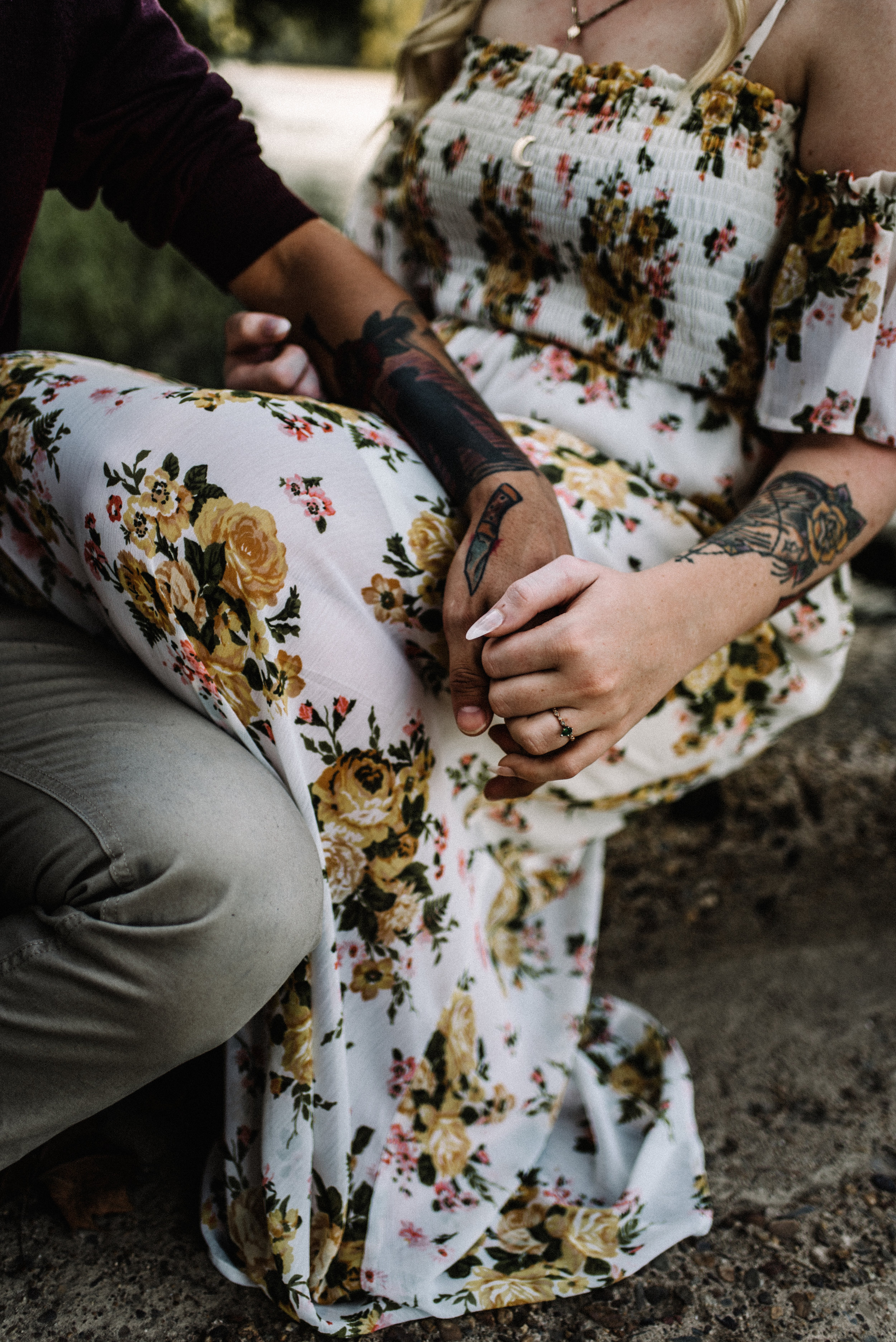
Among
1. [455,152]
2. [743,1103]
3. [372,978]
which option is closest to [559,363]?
[455,152]

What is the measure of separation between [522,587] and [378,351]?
0.46 metres

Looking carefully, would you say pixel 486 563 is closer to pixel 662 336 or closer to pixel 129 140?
pixel 662 336

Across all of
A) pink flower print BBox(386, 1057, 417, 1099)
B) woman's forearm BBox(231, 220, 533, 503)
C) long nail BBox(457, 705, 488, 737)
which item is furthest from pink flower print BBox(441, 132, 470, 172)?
pink flower print BBox(386, 1057, 417, 1099)

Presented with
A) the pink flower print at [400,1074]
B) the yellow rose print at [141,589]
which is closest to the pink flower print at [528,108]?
the yellow rose print at [141,589]

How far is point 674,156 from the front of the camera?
41.3 inches

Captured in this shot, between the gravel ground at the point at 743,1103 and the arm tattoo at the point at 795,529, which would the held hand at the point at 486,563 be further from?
the gravel ground at the point at 743,1103

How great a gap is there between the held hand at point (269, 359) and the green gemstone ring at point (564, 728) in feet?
1.92

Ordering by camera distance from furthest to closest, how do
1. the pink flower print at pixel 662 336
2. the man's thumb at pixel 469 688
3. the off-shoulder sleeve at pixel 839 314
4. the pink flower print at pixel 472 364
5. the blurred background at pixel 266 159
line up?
the blurred background at pixel 266 159
the pink flower print at pixel 472 364
the pink flower print at pixel 662 336
the off-shoulder sleeve at pixel 839 314
the man's thumb at pixel 469 688

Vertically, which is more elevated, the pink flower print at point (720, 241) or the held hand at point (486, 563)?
the pink flower print at point (720, 241)

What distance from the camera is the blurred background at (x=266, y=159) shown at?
7.57ft

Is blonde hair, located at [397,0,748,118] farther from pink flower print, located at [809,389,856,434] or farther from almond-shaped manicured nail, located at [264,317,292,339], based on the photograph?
pink flower print, located at [809,389,856,434]

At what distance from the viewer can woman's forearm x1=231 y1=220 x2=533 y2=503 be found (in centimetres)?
99

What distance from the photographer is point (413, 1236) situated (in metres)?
0.99

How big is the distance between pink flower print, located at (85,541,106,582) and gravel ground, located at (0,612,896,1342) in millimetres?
685
